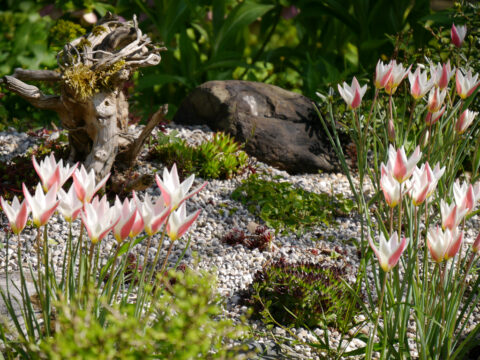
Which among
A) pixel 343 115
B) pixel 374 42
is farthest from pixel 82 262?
pixel 374 42

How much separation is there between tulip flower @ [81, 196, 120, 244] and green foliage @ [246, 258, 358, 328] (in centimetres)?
117

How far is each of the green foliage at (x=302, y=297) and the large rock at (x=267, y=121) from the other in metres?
1.95

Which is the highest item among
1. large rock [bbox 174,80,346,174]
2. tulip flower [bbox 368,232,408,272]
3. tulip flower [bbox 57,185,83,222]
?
large rock [bbox 174,80,346,174]

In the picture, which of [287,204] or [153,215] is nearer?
[153,215]

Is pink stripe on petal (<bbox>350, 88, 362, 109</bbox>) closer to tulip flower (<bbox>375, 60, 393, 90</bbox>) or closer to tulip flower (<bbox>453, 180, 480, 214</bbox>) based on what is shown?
tulip flower (<bbox>375, 60, 393, 90</bbox>)

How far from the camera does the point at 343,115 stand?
4801 millimetres

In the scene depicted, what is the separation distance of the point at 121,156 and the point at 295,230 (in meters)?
1.36

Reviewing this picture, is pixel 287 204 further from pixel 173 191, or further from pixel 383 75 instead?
pixel 173 191

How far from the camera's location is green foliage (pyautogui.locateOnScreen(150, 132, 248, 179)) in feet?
13.5

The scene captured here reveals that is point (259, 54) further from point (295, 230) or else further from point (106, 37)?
point (295, 230)

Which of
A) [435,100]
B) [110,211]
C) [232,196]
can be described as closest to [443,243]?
[435,100]

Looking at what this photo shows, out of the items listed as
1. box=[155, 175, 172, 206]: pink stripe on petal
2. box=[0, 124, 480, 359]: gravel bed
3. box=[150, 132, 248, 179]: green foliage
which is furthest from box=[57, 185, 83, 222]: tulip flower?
box=[150, 132, 248, 179]: green foliage

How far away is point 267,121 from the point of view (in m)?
4.90

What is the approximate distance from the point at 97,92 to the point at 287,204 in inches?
59.9
